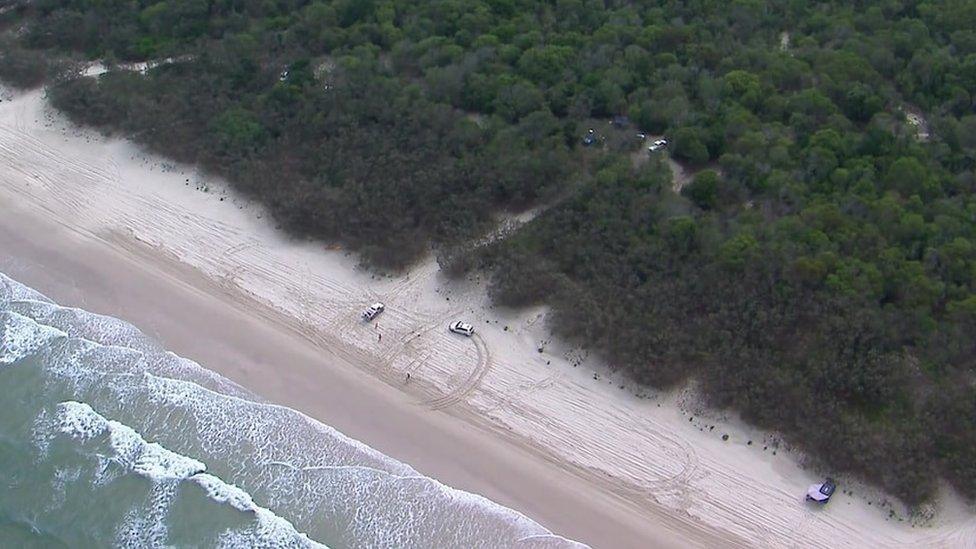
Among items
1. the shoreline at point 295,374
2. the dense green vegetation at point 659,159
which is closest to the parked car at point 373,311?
the shoreline at point 295,374

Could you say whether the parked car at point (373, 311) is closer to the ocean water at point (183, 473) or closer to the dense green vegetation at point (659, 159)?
the dense green vegetation at point (659, 159)

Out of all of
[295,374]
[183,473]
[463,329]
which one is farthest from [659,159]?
[183,473]

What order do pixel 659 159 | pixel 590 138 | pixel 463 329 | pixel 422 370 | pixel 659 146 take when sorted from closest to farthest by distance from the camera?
1. pixel 422 370
2. pixel 463 329
3. pixel 659 159
4. pixel 659 146
5. pixel 590 138

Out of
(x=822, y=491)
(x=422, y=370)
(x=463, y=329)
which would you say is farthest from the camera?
(x=463, y=329)

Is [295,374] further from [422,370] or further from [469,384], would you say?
[469,384]

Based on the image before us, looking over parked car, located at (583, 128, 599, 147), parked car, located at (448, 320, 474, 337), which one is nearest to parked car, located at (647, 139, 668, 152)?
parked car, located at (583, 128, 599, 147)
